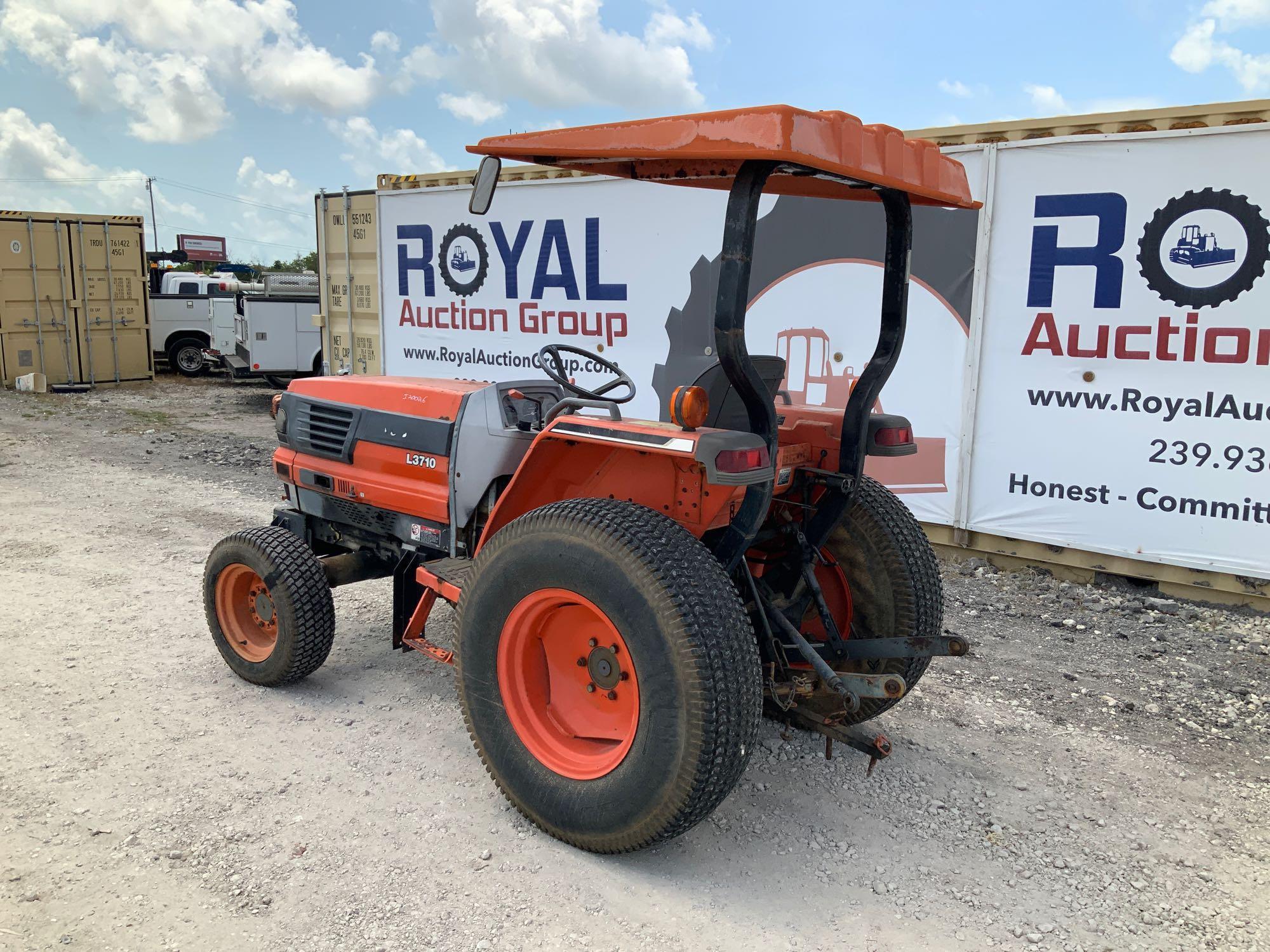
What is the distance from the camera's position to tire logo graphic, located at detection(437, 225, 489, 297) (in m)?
8.52

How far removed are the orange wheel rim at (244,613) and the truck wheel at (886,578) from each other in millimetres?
2445

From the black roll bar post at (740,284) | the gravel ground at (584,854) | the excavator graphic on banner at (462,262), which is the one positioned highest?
the excavator graphic on banner at (462,262)

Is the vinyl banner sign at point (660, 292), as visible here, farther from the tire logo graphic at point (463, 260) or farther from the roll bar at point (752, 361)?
the roll bar at point (752, 361)

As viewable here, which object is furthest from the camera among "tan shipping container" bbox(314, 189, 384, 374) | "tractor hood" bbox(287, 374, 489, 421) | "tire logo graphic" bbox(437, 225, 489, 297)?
"tan shipping container" bbox(314, 189, 384, 374)

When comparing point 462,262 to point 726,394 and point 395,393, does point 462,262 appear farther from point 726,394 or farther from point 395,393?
point 726,394

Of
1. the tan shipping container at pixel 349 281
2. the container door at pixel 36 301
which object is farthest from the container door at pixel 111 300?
the tan shipping container at pixel 349 281

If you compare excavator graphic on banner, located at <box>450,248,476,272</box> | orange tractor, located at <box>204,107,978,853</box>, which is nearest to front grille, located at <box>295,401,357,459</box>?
orange tractor, located at <box>204,107,978,853</box>

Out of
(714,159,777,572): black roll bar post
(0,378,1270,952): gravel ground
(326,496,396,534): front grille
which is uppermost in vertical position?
(714,159,777,572): black roll bar post

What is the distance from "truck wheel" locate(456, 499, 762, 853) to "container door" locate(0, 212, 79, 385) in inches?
606

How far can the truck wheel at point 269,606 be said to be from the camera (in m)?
3.89

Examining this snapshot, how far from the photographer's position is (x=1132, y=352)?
5.56 m

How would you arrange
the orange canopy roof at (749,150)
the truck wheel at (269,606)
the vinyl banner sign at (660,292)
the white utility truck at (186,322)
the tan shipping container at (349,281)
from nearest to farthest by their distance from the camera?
the orange canopy roof at (749,150)
the truck wheel at (269,606)
the vinyl banner sign at (660,292)
the tan shipping container at (349,281)
the white utility truck at (186,322)

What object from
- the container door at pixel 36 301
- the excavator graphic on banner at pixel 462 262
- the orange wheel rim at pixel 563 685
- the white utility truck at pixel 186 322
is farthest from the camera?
the white utility truck at pixel 186 322

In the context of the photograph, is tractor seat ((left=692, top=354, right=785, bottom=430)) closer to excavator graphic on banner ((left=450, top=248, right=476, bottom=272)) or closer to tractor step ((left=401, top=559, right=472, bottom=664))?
tractor step ((left=401, top=559, right=472, bottom=664))
